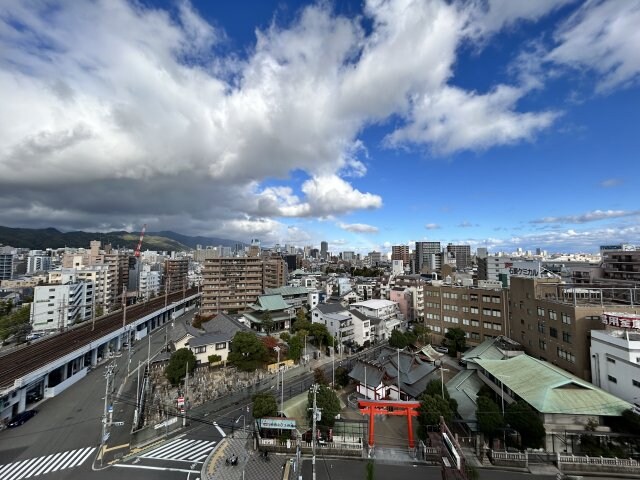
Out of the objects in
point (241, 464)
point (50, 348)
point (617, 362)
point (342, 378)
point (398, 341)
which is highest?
point (617, 362)

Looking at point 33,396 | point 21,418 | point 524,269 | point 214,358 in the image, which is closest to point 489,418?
point 214,358

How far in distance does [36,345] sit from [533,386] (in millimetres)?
66485

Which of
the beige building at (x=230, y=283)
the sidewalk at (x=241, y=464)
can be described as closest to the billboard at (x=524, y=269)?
the sidewalk at (x=241, y=464)

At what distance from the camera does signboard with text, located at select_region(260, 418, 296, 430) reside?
22.9 meters

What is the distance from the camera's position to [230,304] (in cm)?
7444

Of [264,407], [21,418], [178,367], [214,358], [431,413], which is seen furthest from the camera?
[214,358]

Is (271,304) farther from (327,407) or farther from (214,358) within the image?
(327,407)

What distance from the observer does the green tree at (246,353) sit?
36.7 m

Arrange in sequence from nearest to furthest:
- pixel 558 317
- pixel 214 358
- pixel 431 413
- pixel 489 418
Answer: pixel 489 418
pixel 431 413
pixel 558 317
pixel 214 358

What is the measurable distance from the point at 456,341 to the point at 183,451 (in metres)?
39.4

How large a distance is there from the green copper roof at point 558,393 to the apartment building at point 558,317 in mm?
7449

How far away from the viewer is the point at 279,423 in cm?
2298

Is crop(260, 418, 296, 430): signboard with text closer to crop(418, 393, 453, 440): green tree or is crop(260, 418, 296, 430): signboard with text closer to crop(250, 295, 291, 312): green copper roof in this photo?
crop(418, 393, 453, 440): green tree

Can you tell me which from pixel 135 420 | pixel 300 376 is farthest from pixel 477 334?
pixel 135 420
